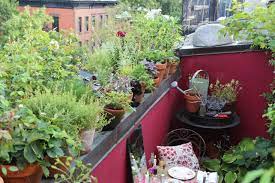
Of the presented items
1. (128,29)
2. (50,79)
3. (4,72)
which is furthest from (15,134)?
(128,29)

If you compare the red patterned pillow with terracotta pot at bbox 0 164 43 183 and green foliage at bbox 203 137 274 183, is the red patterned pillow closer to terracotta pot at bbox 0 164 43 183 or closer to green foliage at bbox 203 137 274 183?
green foliage at bbox 203 137 274 183

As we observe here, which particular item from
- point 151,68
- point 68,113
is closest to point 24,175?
point 68,113

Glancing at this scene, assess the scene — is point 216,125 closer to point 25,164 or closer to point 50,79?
point 50,79

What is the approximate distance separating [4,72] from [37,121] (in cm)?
56

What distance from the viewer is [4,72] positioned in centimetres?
198

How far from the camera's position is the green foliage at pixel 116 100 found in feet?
7.97

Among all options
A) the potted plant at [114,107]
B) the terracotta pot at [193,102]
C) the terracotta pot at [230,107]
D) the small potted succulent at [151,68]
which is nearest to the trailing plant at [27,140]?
the potted plant at [114,107]

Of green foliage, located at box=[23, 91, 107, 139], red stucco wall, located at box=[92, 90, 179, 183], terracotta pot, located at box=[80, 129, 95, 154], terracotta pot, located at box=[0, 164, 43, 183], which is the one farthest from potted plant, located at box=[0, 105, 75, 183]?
red stucco wall, located at box=[92, 90, 179, 183]

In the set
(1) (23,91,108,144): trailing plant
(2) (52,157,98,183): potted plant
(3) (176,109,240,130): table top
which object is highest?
(1) (23,91,108,144): trailing plant

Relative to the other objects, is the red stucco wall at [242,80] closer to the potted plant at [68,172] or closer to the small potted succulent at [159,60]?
the small potted succulent at [159,60]

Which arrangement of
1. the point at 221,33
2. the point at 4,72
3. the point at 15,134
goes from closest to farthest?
the point at 15,134
the point at 4,72
the point at 221,33

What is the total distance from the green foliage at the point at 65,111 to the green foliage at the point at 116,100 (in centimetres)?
38

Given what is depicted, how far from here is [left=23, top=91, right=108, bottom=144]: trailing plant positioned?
68.7 inches

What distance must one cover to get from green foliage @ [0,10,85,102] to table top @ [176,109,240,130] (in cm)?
174
